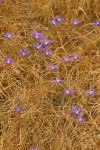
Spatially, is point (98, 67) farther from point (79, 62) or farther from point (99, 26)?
point (99, 26)

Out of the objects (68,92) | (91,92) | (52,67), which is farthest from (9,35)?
(91,92)

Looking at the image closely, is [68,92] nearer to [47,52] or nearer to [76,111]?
[76,111]

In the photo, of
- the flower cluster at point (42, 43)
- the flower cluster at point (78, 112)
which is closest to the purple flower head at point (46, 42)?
the flower cluster at point (42, 43)

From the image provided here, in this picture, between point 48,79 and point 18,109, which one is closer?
point 18,109

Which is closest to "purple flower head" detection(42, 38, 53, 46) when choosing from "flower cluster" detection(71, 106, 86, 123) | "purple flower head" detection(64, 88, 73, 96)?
"purple flower head" detection(64, 88, 73, 96)

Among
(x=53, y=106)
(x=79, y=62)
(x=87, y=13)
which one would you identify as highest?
(x=87, y=13)

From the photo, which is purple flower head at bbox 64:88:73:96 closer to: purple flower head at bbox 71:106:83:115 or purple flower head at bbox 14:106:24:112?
purple flower head at bbox 71:106:83:115

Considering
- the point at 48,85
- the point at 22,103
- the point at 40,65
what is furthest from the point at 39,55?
the point at 22,103

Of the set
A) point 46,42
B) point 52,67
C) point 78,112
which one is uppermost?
point 46,42
